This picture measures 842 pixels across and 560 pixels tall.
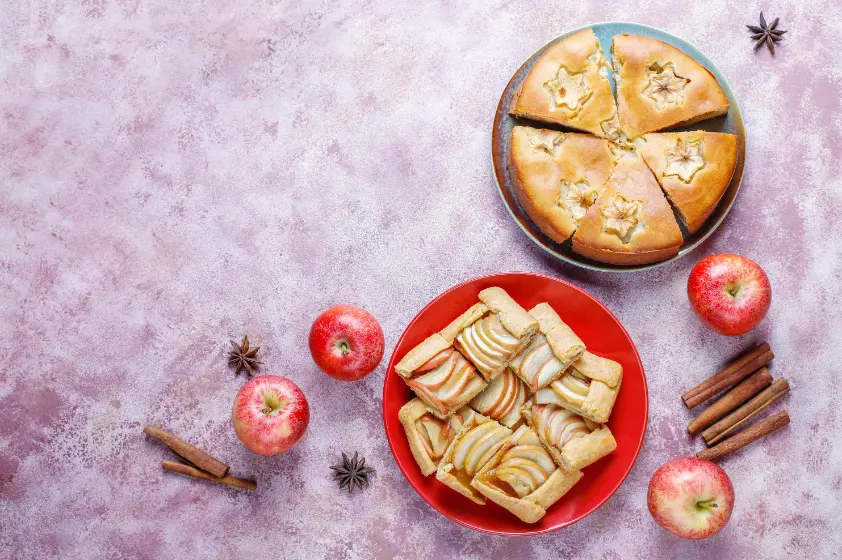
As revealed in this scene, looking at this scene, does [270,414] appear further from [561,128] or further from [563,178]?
[561,128]

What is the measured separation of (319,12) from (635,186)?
6.49ft

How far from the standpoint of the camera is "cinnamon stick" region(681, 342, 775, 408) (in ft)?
12.7

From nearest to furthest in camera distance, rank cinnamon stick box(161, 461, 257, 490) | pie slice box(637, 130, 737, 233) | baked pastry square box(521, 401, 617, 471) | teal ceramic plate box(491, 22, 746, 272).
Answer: baked pastry square box(521, 401, 617, 471) → pie slice box(637, 130, 737, 233) → teal ceramic plate box(491, 22, 746, 272) → cinnamon stick box(161, 461, 257, 490)

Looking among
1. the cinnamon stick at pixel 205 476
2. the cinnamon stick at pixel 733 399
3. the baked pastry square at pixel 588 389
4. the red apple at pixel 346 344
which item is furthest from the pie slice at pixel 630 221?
the cinnamon stick at pixel 205 476

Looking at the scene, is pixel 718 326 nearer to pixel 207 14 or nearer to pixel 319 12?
pixel 319 12

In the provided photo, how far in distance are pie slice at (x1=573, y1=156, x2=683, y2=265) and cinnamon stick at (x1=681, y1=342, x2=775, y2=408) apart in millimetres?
777

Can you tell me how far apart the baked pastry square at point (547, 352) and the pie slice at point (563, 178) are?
1.42ft

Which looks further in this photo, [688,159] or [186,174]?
[186,174]

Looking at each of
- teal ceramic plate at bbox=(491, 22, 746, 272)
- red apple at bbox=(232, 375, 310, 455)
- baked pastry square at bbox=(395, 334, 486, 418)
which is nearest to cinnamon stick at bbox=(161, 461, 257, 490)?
red apple at bbox=(232, 375, 310, 455)

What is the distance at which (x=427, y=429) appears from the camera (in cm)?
365

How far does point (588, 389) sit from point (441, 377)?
73 centimetres

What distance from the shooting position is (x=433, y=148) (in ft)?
13.2

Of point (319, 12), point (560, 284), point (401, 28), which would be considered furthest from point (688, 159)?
point (319, 12)

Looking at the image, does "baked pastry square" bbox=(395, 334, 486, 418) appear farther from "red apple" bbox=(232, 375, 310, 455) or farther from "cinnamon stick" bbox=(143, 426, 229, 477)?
"cinnamon stick" bbox=(143, 426, 229, 477)
